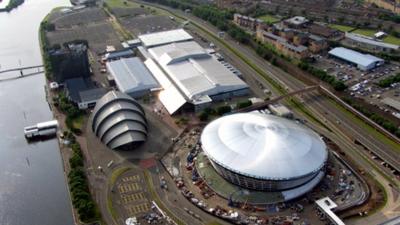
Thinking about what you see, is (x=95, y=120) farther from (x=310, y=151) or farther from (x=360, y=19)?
(x=360, y=19)

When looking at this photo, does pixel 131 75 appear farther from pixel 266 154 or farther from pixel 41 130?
pixel 266 154

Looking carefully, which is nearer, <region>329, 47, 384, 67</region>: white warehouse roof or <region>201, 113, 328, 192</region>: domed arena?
<region>201, 113, 328, 192</region>: domed arena

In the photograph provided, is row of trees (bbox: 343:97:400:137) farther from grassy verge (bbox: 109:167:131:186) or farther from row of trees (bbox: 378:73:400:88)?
grassy verge (bbox: 109:167:131:186)

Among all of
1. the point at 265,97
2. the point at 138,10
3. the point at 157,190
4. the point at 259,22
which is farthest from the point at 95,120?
the point at 138,10

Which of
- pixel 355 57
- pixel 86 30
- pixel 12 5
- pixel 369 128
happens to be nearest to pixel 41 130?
pixel 86 30

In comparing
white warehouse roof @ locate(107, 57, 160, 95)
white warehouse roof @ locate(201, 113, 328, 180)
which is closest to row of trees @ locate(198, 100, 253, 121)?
white warehouse roof @ locate(201, 113, 328, 180)
